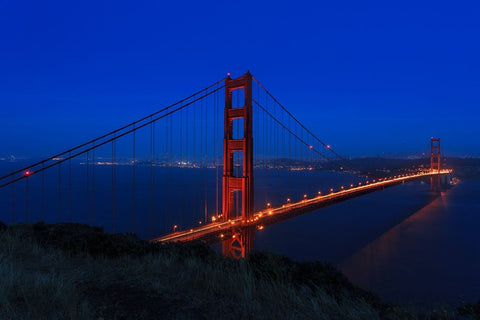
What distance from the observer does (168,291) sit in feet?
10.8

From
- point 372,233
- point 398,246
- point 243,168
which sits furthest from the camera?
point 372,233

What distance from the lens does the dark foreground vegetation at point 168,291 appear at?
8.93 ft

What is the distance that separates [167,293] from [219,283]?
0.60 metres

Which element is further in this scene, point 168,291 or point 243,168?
point 243,168

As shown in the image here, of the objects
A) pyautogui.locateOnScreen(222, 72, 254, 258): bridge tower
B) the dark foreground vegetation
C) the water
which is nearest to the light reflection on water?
the water

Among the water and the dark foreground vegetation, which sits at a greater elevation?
the dark foreground vegetation

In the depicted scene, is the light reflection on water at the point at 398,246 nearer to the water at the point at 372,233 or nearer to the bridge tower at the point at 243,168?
the water at the point at 372,233

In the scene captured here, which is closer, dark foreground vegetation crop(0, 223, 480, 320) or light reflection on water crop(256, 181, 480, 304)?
dark foreground vegetation crop(0, 223, 480, 320)

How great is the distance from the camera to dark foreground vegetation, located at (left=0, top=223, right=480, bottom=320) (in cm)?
272

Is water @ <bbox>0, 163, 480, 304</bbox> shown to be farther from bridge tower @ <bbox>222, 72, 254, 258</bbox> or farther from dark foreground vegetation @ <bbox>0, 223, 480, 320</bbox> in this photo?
dark foreground vegetation @ <bbox>0, 223, 480, 320</bbox>

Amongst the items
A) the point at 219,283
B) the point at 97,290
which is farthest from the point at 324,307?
the point at 97,290

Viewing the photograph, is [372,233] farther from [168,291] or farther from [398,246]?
[168,291]

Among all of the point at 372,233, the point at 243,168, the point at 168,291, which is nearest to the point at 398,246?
the point at 372,233

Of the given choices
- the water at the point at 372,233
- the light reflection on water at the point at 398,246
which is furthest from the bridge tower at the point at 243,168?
the light reflection on water at the point at 398,246
